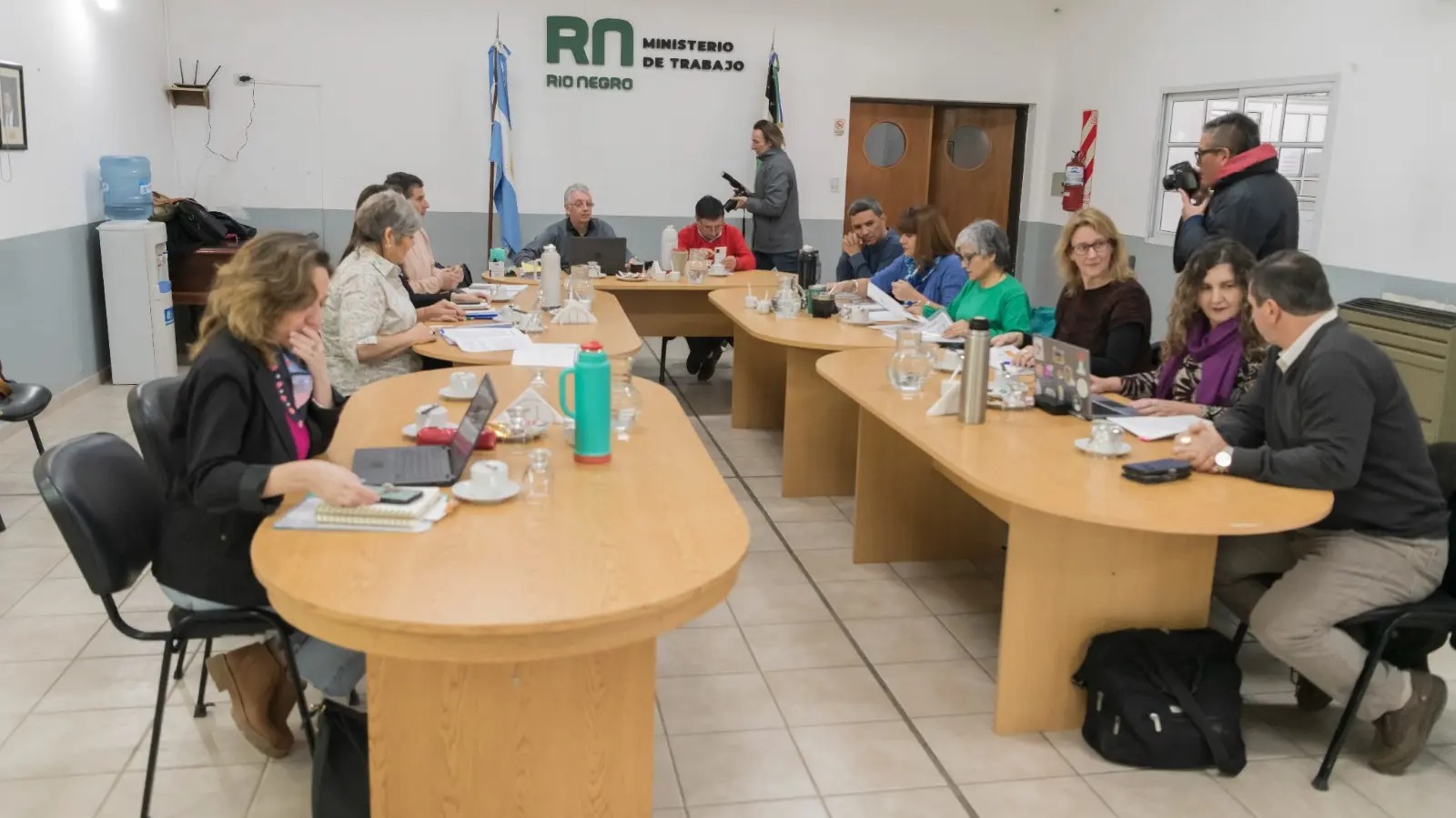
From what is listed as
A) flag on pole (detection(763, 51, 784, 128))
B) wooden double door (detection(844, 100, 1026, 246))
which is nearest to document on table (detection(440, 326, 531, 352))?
flag on pole (detection(763, 51, 784, 128))

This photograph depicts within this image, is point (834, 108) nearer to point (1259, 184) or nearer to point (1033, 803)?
point (1259, 184)

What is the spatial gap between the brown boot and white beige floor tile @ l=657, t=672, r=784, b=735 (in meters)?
0.93

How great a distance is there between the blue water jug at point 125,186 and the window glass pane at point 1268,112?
6555 millimetres

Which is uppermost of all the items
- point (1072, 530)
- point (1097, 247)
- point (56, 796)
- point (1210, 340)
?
point (1097, 247)

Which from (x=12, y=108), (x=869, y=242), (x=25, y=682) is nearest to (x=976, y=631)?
(x=25, y=682)

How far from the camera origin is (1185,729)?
263 centimetres

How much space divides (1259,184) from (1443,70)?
1.88 meters

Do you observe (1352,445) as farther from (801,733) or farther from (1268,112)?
(1268,112)

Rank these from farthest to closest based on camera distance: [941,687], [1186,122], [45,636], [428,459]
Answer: [1186,122], [45,636], [941,687], [428,459]

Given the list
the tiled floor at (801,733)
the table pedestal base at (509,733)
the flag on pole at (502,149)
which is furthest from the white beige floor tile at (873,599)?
the flag on pole at (502,149)

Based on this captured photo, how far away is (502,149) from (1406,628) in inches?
259

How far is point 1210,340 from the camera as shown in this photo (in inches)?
129

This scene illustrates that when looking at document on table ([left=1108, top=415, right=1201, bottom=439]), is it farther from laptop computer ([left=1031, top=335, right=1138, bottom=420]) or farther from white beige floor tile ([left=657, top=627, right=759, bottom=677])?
white beige floor tile ([left=657, top=627, right=759, bottom=677])

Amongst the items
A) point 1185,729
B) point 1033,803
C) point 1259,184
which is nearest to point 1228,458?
point 1185,729
